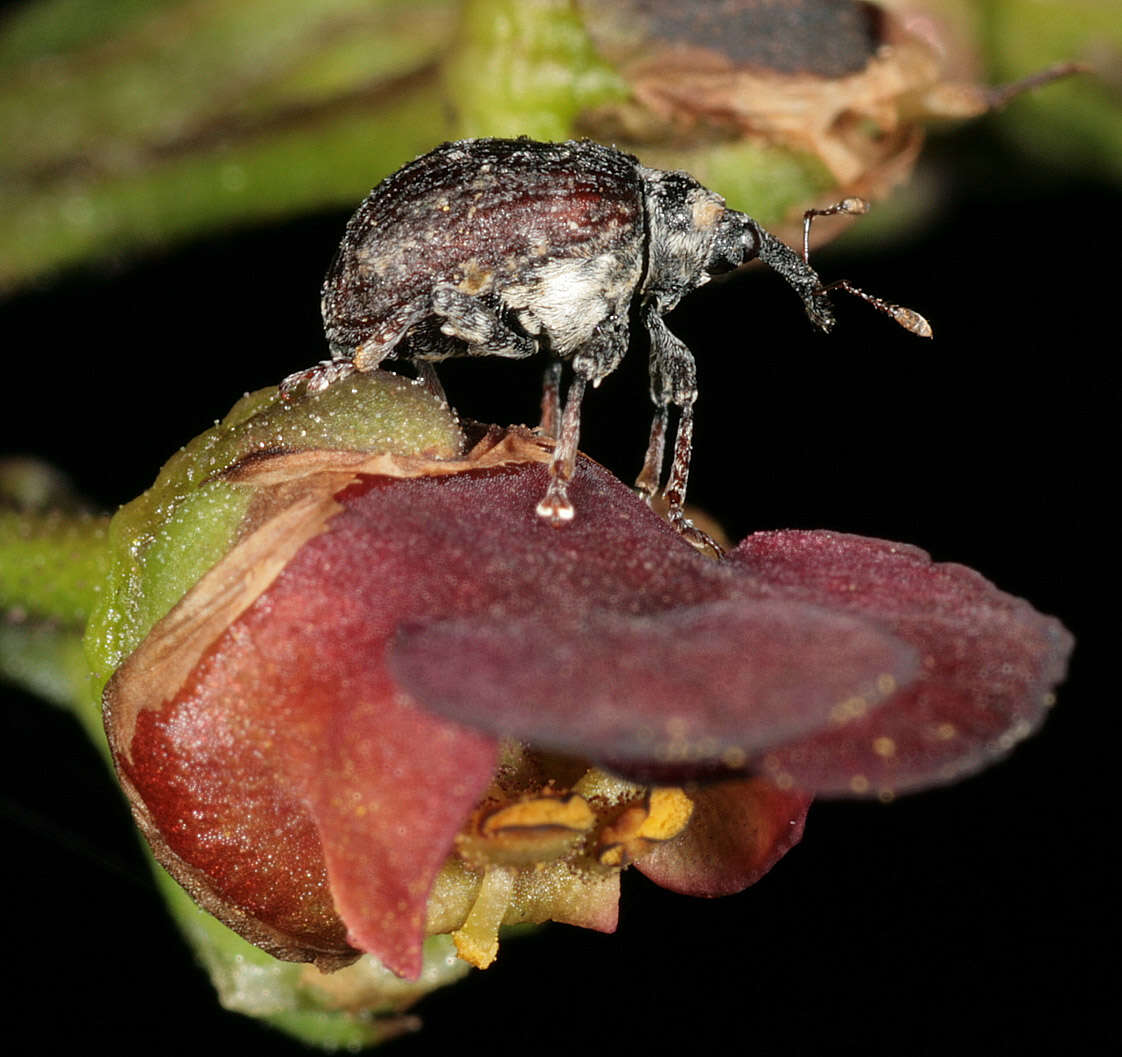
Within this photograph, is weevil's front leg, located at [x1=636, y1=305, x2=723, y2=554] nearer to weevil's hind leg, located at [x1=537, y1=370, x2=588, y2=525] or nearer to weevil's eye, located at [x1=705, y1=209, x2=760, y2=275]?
weevil's eye, located at [x1=705, y1=209, x2=760, y2=275]

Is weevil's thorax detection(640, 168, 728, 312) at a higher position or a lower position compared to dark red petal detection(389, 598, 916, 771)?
lower

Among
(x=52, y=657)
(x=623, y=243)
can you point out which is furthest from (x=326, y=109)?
(x=52, y=657)

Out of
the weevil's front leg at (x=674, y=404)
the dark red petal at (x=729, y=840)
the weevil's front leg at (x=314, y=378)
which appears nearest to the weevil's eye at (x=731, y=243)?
the weevil's front leg at (x=674, y=404)

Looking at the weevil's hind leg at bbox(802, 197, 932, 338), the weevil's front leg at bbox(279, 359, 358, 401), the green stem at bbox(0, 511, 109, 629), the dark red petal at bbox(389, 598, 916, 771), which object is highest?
the dark red petal at bbox(389, 598, 916, 771)

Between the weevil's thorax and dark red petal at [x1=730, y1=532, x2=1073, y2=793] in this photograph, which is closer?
dark red petal at [x1=730, y1=532, x2=1073, y2=793]

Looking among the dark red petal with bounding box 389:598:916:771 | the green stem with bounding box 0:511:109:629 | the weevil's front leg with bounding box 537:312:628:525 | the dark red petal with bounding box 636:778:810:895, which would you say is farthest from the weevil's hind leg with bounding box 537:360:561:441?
the dark red petal with bounding box 389:598:916:771

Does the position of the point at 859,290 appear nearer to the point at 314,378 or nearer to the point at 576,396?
the point at 576,396

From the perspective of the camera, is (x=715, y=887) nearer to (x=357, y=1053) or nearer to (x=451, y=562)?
(x=451, y=562)
